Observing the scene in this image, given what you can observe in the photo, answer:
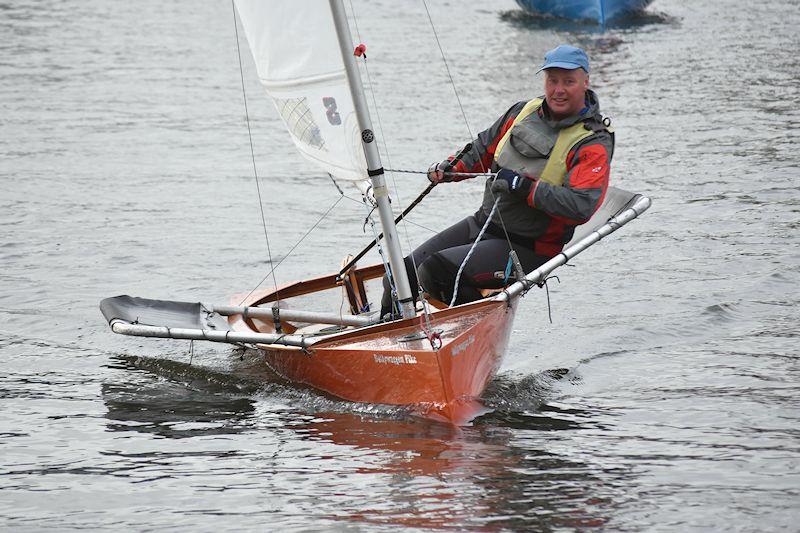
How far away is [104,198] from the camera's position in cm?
1116

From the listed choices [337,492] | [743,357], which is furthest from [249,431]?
[743,357]

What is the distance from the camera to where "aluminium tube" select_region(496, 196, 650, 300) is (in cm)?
563

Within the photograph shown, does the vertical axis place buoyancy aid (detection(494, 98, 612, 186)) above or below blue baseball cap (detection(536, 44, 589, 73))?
below

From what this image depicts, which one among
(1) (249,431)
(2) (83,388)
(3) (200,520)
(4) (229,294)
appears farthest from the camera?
(4) (229,294)

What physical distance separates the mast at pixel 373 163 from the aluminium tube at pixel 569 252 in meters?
0.48

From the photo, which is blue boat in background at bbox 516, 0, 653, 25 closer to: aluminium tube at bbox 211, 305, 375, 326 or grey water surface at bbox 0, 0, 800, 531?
grey water surface at bbox 0, 0, 800, 531

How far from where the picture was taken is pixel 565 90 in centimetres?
573

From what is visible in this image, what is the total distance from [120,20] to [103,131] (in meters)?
9.22

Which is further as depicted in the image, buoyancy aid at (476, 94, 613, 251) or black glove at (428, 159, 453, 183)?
black glove at (428, 159, 453, 183)

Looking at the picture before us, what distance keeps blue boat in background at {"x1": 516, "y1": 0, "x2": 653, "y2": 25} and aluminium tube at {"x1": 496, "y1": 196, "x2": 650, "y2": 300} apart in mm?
18344

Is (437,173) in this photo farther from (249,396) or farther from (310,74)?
(249,396)

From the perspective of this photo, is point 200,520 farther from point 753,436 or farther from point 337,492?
point 753,436

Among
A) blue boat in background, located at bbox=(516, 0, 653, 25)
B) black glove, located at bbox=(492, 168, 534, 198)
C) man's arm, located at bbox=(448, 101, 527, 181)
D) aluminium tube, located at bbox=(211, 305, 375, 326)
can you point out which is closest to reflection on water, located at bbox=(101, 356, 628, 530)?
aluminium tube, located at bbox=(211, 305, 375, 326)

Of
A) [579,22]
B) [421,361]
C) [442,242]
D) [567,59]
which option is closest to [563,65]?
[567,59]
